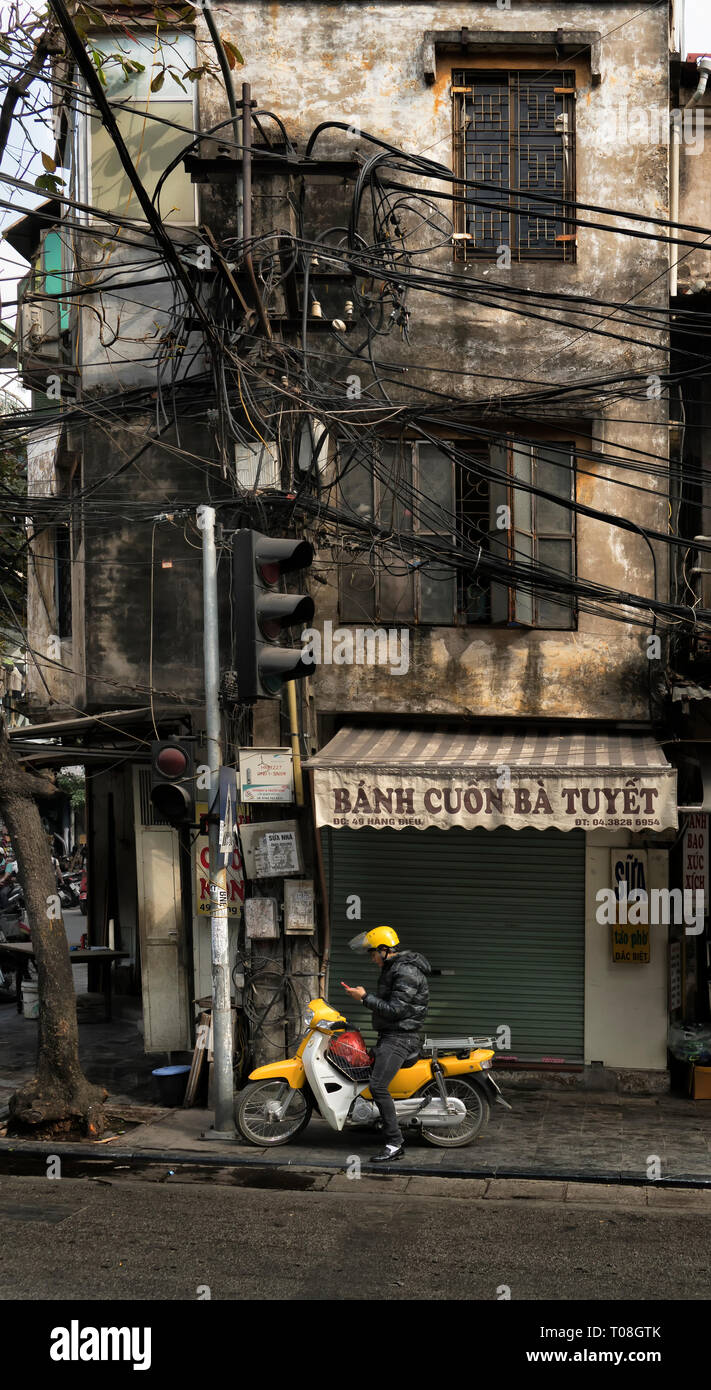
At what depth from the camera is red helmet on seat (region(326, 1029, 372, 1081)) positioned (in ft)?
33.7

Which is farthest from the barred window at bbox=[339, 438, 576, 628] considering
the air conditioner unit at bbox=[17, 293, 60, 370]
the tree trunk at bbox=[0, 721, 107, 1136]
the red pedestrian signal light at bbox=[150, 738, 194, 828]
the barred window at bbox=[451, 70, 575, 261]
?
the air conditioner unit at bbox=[17, 293, 60, 370]

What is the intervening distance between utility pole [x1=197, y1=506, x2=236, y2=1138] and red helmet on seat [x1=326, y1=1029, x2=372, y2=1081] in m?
1.04

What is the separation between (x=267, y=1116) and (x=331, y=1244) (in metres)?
2.63

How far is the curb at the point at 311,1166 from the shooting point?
9.68 m

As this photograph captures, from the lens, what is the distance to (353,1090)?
1030 centimetres

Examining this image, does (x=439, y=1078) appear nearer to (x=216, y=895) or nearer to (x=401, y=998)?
(x=401, y=998)

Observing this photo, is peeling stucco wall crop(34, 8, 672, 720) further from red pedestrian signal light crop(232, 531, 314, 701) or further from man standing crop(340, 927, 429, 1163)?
red pedestrian signal light crop(232, 531, 314, 701)

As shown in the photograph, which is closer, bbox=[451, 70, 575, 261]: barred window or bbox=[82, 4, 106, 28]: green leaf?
bbox=[82, 4, 106, 28]: green leaf

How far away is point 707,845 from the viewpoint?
13.2 meters

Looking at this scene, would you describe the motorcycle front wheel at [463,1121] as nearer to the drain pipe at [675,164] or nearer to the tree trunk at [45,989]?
the tree trunk at [45,989]

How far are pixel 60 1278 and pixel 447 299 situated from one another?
933cm

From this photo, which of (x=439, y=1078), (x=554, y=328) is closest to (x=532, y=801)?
(x=439, y=1078)

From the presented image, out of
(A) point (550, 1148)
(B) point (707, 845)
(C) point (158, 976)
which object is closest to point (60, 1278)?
(A) point (550, 1148)
